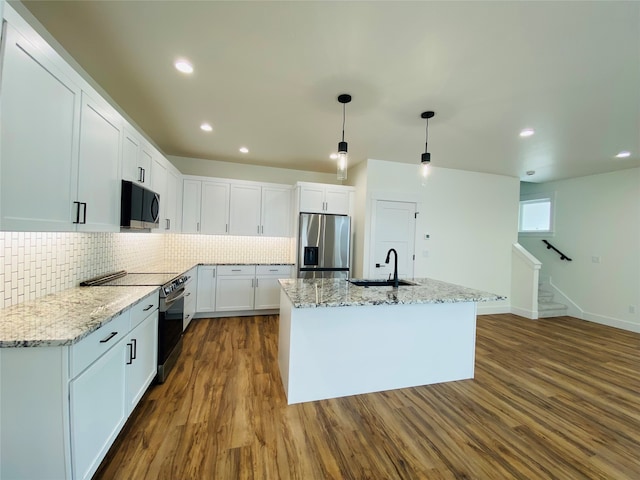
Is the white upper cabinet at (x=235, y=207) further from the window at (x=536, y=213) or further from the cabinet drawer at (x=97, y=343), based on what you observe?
the window at (x=536, y=213)

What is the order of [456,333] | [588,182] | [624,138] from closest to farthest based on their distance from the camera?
1. [456,333]
2. [624,138]
3. [588,182]

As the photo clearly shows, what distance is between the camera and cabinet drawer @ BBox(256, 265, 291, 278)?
443 centimetres

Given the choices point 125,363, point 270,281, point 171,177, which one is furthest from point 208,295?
point 125,363

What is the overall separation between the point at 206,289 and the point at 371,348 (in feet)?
9.75

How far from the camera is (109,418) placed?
1.52m

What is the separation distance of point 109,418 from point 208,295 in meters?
2.77

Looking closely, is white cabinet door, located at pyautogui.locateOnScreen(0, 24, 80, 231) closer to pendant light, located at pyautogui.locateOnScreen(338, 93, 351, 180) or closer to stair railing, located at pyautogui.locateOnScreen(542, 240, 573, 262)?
pendant light, located at pyautogui.locateOnScreen(338, 93, 351, 180)

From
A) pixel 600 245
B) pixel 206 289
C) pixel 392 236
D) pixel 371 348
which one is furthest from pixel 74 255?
pixel 600 245

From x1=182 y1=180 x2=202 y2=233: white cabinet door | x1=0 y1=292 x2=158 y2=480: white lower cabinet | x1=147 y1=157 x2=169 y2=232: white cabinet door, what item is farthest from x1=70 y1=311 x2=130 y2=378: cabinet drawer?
x1=182 y1=180 x2=202 y2=233: white cabinet door

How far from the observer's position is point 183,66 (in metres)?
2.08

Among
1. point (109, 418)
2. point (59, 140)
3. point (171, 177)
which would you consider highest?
point (171, 177)

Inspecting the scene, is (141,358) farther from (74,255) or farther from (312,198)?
(312,198)

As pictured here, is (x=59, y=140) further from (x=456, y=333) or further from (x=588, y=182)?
(x=588, y=182)

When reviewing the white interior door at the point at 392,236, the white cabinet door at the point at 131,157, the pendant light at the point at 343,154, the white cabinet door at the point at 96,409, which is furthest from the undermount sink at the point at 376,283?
the white cabinet door at the point at 131,157
